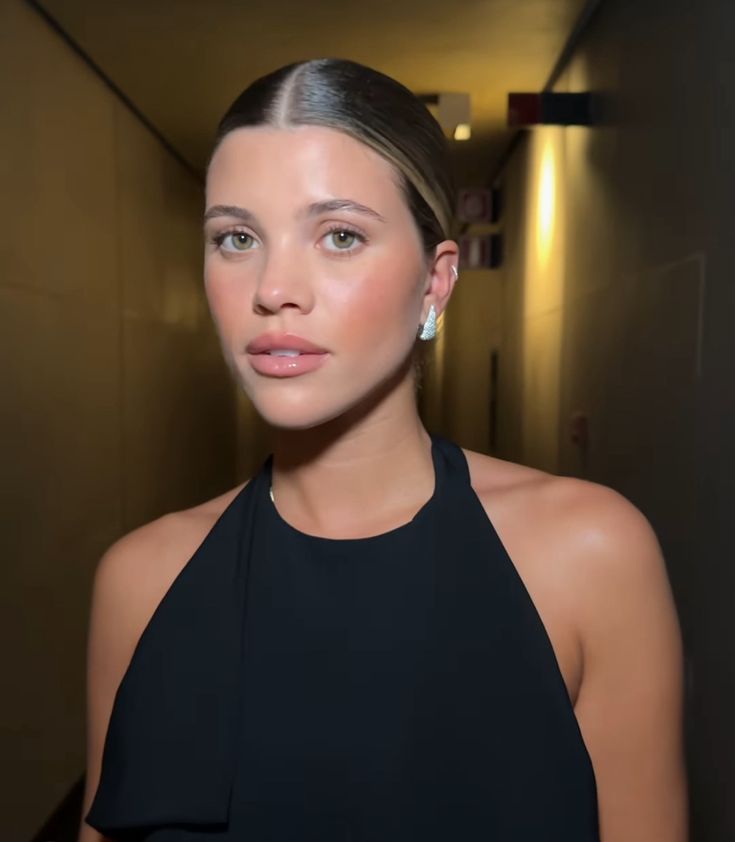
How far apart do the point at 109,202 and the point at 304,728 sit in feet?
9.29

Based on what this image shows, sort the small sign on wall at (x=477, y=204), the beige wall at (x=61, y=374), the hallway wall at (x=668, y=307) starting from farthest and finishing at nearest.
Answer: the small sign on wall at (x=477, y=204), the beige wall at (x=61, y=374), the hallway wall at (x=668, y=307)

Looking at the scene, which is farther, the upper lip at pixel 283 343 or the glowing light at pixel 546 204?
the glowing light at pixel 546 204

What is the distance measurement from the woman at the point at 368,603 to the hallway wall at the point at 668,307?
2.10 feet

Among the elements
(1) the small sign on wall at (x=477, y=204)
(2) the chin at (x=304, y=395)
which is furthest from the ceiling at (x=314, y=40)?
(2) the chin at (x=304, y=395)

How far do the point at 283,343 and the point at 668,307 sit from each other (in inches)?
47.5

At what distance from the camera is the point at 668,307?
6.01 feet

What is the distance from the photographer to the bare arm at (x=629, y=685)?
961 millimetres

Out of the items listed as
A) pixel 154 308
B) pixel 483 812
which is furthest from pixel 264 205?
pixel 154 308

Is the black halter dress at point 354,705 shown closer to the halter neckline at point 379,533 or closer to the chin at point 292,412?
the halter neckline at point 379,533

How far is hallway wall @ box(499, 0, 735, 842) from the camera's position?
1544mm

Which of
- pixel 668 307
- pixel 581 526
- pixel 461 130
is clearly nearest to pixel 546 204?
pixel 461 130

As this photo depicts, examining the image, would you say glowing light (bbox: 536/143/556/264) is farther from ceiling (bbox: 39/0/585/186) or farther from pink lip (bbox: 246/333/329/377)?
pink lip (bbox: 246/333/329/377)

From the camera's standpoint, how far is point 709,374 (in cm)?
160

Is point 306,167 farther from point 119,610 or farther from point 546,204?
point 546,204
